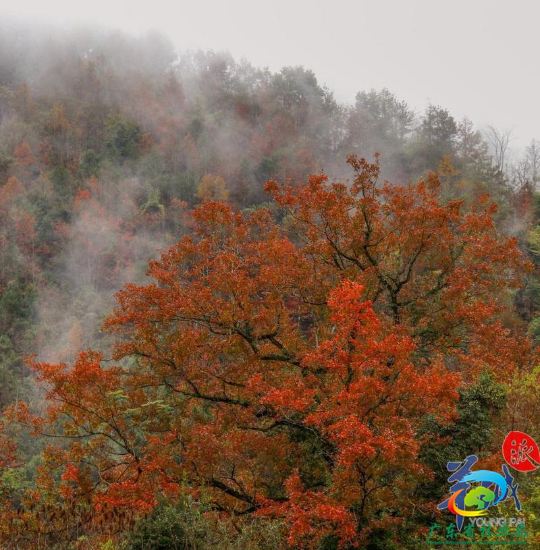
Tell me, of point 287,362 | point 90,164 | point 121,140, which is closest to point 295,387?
point 287,362

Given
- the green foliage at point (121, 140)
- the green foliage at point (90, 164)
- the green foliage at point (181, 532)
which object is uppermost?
the green foliage at point (121, 140)

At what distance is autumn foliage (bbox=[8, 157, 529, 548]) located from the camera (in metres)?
8.19

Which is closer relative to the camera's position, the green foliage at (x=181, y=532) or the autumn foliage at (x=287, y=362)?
the green foliage at (x=181, y=532)

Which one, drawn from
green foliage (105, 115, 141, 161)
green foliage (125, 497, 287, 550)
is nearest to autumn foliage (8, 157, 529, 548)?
green foliage (125, 497, 287, 550)

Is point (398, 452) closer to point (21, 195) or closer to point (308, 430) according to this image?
point (308, 430)

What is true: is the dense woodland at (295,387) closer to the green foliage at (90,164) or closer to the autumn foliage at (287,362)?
the autumn foliage at (287,362)

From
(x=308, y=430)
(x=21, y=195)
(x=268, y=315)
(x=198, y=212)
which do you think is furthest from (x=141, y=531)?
(x=21, y=195)

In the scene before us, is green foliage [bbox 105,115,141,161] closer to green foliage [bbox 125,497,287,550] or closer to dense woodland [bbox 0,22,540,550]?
dense woodland [bbox 0,22,540,550]

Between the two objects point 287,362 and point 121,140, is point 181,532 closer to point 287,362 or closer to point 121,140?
point 287,362

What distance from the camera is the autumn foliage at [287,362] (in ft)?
26.9

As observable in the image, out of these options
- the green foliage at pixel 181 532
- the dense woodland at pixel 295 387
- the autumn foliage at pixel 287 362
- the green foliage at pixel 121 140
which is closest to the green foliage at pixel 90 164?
the green foliage at pixel 121 140

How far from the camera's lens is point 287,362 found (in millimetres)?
11648

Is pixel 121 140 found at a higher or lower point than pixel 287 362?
higher

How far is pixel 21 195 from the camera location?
46781mm
